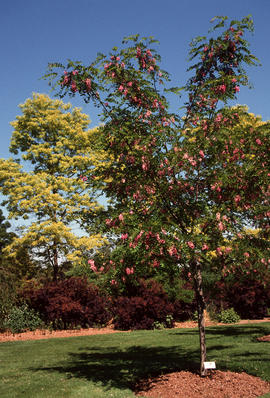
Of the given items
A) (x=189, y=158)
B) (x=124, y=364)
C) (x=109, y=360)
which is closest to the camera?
(x=189, y=158)

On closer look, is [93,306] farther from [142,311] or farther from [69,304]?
→ [142,311]

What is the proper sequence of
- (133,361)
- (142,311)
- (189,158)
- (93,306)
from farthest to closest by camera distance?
1. (93,306)
2. (142,311)
3. (133,361)
4. (189,158)

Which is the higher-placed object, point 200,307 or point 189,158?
point 189,158

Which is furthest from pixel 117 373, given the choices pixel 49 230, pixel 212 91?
pixel 49 230

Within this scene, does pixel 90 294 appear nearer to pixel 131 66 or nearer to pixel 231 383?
pixel 231 383

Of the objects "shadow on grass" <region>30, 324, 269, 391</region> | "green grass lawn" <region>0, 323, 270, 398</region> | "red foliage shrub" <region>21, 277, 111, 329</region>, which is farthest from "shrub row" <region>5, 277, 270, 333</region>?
"shadow on grass" <region>30, 324, 269, 391</region>

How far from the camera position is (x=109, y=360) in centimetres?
796

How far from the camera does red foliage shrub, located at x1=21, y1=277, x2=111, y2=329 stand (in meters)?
13.9

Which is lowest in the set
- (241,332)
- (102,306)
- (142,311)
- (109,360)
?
(109,360)

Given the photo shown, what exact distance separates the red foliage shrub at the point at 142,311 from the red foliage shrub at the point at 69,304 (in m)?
0.87

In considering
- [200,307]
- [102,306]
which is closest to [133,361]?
[200,307]

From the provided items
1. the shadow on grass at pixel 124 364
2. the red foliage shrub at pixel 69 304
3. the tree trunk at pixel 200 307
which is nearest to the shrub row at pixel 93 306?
the red foliage shrub at pixel 69 304

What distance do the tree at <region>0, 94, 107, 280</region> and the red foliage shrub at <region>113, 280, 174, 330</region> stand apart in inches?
226

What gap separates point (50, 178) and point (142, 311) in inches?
431
